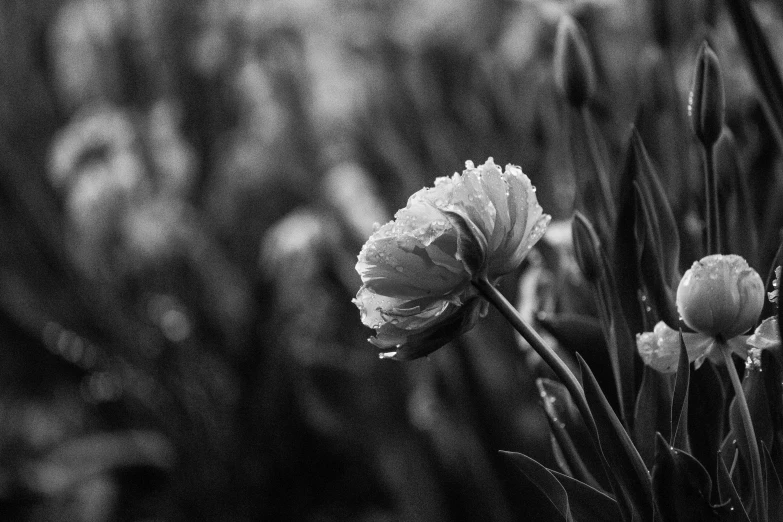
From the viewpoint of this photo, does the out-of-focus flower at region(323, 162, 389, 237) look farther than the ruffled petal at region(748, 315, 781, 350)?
Yes

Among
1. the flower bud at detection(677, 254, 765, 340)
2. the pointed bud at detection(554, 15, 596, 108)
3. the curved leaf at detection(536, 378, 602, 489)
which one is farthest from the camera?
the pointed bud at detection(554, 15, 596, 108)

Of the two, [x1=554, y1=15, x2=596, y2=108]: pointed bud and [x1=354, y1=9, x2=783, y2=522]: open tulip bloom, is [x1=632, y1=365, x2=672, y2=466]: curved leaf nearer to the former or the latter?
[x1=354, y1=9, x2=783, y2=522]: open tulip bloom

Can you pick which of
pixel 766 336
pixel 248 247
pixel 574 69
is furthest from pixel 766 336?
pixel 248 247

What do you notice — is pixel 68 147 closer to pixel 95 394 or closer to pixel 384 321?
pixel 95 394

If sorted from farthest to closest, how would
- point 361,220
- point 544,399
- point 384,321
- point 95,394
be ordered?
point 95,394, point 361,220, point 544,399, point 384,321

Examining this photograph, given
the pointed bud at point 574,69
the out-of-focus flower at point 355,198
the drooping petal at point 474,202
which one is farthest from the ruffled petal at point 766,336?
the out-of-focus flower at point 355,198

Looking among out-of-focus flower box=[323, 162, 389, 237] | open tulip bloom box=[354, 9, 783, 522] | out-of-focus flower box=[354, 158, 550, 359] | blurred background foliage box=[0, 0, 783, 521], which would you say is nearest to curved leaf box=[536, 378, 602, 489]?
open tulip bloom box=[354, 9, 783, 522]

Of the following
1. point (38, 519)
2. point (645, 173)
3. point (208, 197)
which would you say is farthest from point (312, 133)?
point (645, 173)
